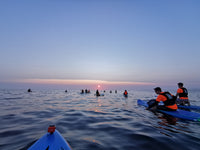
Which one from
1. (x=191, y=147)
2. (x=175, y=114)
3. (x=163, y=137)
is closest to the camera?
(x=191, y=147)

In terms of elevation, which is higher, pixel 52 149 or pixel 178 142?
pixel 52 149

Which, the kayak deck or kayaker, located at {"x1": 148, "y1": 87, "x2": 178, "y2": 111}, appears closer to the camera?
the kayak deck

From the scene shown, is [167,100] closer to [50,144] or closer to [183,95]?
[183,95]

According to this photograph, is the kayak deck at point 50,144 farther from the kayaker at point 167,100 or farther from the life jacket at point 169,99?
the life jacket at point 169,99

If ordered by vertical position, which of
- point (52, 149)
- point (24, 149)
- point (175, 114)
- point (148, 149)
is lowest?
point (175, 114)

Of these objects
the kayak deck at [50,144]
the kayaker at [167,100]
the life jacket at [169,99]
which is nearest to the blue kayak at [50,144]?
the kayak deck at [50,144]

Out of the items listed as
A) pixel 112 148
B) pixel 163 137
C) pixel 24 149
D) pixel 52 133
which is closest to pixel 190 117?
pixel 163 137

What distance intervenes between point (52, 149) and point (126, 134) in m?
3.21

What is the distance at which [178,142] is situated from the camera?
3.89 metres

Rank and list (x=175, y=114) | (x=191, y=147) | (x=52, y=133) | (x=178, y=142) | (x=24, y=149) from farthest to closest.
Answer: (x=175, y=114) → (x=178, y=142) → (x=191, y=147) → (x=24, y=149) → (x=52, y=133)

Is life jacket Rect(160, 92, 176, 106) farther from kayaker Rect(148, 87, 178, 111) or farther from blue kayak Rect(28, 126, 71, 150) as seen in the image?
blue kayak Rect(28, 126, 71, 150)

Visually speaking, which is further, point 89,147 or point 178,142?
point 178,142

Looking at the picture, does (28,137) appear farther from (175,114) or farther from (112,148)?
(175,114)

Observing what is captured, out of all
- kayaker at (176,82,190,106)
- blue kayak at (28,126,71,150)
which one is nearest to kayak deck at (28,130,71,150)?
blue kayak at (28,126,71,150)
